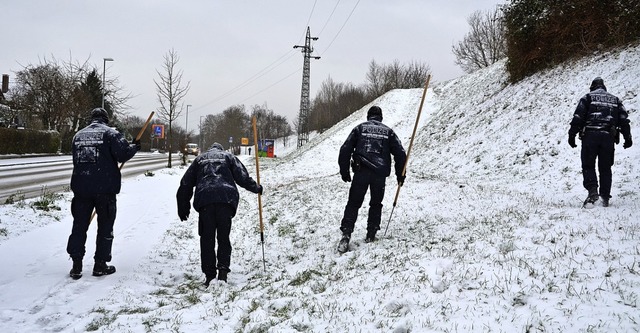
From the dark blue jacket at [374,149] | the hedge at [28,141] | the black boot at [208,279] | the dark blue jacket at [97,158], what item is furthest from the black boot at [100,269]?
the hedge at [28,141]

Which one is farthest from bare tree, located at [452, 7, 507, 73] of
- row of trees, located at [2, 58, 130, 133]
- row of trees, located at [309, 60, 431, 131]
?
row of trees, located at [2, 58, 130, 133]

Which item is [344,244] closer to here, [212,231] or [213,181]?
[212,231]

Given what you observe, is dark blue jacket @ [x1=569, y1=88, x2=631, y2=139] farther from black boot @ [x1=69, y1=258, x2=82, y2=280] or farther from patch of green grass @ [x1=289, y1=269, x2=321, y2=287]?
black boot @ [x1=69, y1=258, x2=82, y2=280]

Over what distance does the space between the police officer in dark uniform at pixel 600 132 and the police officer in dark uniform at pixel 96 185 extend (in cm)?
803

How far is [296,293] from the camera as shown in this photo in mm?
4805

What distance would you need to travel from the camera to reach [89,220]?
5738mm

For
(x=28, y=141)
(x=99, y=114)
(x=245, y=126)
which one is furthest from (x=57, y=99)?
(x=245, y=126)

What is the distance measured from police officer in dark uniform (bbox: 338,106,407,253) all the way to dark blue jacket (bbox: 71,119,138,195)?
137 inches

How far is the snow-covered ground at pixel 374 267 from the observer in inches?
146

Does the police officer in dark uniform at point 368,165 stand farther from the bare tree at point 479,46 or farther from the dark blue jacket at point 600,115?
the bare tree at point 479,46

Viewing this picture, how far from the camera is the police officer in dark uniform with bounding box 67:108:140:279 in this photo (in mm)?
5590

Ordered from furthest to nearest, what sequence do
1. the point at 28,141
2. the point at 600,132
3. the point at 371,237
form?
1. the point at 28,141
2. the point at 600,132
3. the point at 371,237

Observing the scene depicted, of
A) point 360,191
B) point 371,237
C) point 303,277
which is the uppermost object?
point 360,191

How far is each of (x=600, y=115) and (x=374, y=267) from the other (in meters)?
5.39
